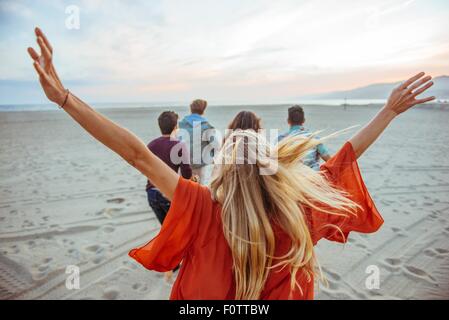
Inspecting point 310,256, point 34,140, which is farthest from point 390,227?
point 34,140

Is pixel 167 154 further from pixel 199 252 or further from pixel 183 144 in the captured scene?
Result: pixel 199 252

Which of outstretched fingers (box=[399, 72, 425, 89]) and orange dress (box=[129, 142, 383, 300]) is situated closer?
orange dress (box=[129, 142, 383, 300])

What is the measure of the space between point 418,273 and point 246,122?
104 inches

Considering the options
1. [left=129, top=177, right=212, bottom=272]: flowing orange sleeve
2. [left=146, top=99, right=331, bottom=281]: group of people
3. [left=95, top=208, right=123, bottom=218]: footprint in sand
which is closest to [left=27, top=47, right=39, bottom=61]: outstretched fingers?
[left=129, top=177, right=212, bottom=272]: flowing orange sleeve

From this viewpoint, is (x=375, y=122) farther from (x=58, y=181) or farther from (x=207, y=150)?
(x=58, y=181)

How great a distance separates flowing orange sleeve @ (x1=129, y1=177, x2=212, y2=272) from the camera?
1.44 m

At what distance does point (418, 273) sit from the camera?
3.52 m

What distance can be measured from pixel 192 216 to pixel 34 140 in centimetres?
1587

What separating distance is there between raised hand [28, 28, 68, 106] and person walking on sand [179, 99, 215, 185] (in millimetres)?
2969

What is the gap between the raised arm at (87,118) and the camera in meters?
1.36

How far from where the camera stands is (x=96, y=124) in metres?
1.36

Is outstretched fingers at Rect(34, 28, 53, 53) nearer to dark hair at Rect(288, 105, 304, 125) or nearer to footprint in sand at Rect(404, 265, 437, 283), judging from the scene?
dark hair at Rect(288, 105, 304, 125)

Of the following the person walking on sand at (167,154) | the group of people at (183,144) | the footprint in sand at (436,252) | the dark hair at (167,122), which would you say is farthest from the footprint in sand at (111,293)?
the footprint in sand at (436,252)

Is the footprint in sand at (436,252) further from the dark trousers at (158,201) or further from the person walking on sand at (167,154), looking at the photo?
the dark trousers at (158,201)
